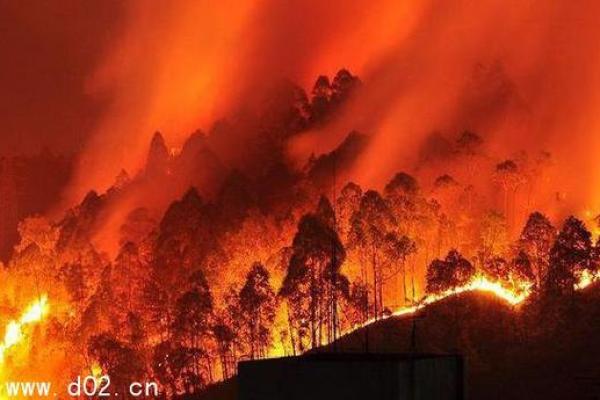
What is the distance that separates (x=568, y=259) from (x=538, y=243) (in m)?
5.98

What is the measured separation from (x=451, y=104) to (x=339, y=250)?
68.2 metres

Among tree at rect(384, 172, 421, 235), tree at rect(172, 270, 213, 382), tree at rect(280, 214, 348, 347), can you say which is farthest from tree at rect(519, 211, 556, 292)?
tree at rect(172, 270, 213, 382)

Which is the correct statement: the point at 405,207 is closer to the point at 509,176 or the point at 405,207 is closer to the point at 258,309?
the point at 258,309

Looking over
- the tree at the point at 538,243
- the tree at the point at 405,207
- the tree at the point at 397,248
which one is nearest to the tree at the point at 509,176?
the tree at the point at 405,207

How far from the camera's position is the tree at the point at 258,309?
90.2 metres

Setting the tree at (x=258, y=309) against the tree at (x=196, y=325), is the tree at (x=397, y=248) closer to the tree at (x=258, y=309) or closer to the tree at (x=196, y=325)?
the tree at (x=258, y=309)

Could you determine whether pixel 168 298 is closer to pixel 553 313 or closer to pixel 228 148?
pixel 553 313

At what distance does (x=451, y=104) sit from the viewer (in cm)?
15425

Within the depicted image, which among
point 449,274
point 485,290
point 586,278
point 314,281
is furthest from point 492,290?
point 314,281

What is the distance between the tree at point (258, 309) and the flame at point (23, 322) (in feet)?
117

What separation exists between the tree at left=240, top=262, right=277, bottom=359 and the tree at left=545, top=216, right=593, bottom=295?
2378cm

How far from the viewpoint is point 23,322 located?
118438mm

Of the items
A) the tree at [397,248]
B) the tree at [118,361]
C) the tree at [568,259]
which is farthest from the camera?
the tree at [118,361]

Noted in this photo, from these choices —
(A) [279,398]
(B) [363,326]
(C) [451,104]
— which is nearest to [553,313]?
(B) [363,326]
